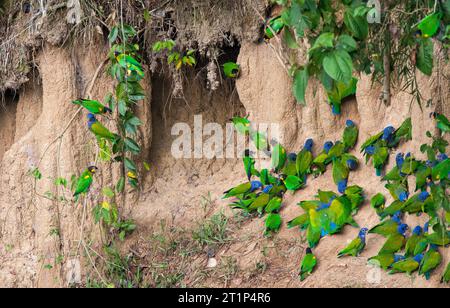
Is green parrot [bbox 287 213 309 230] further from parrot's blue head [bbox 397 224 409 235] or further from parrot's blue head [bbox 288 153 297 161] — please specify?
parrot's blue head [bbox 397 224 409 235]

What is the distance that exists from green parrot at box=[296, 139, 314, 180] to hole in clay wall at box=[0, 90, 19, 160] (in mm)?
2283

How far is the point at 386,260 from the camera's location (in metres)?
4.44

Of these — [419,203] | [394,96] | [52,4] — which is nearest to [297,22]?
[419,203]

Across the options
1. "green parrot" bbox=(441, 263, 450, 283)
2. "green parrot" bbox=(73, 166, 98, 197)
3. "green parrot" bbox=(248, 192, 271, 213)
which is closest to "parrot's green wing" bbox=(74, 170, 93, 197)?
"green parrot" bbox=(73, 166, 98, 197)

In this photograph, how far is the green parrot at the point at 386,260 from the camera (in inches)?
175

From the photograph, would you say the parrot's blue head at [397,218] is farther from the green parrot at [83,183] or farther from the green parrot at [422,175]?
the green parrot at [83,183]

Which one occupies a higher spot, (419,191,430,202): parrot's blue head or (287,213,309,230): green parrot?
(419,191,430,202): parrot's blue head

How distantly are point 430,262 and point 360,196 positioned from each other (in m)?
0.72

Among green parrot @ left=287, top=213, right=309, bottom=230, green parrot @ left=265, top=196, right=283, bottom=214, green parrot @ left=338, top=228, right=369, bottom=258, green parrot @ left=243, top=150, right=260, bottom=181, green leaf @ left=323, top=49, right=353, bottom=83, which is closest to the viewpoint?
green leaf @ left=323, top=49, right=353, bottom=83

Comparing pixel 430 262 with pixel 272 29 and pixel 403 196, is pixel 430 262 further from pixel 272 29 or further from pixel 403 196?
pixel 272 29

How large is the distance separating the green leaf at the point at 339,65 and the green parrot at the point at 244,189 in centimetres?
266

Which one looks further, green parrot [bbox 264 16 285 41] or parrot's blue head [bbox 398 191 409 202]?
green parrot [bbox 264 16 285 41]

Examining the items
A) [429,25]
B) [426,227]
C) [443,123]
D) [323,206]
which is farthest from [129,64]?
[429,25]

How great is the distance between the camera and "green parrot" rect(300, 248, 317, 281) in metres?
4.66
